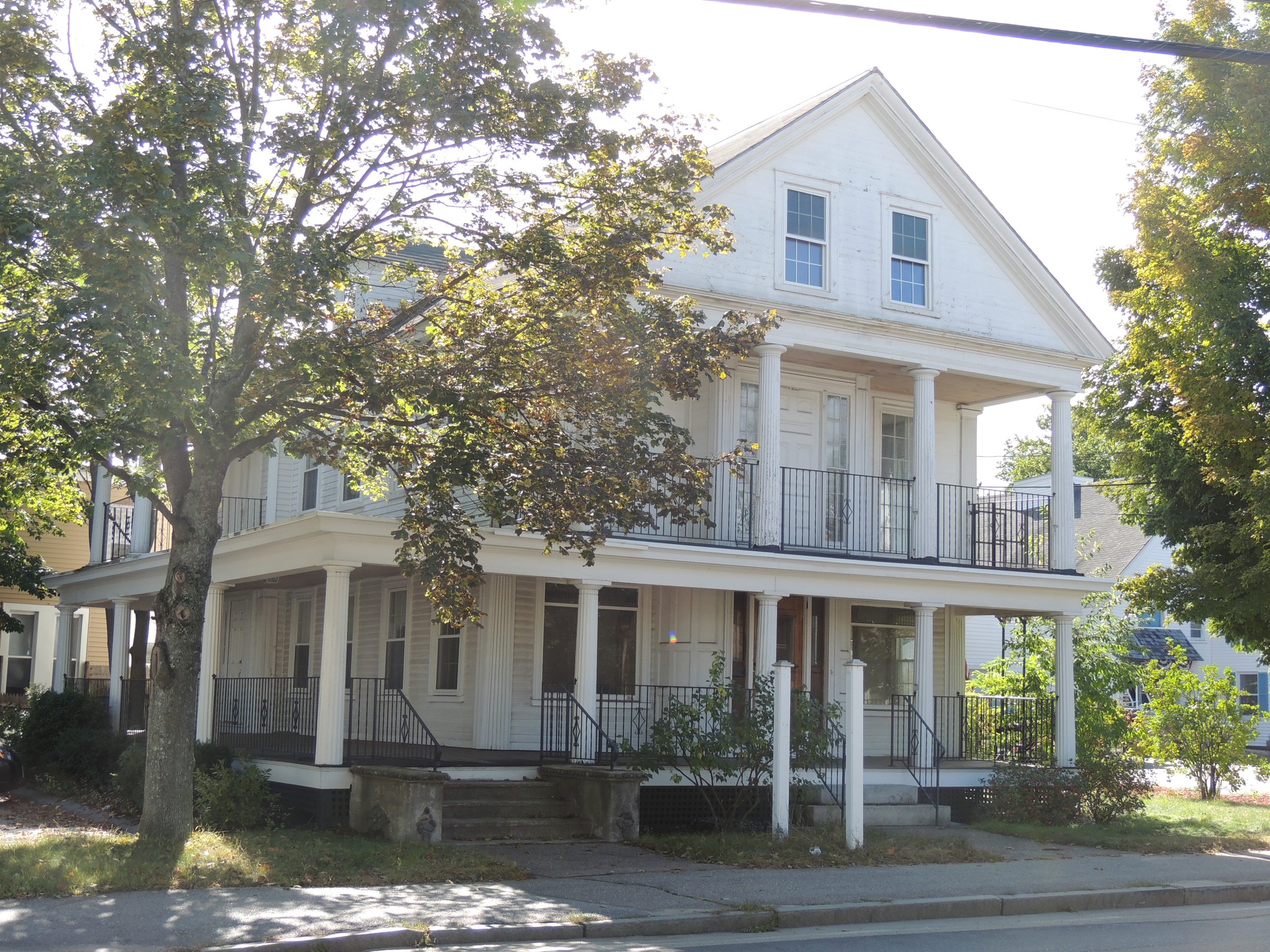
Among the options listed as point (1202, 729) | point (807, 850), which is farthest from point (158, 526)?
point (1202, 729)

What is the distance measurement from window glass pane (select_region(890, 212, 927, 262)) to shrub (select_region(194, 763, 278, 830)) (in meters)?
11.6

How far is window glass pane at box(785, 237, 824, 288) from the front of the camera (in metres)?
18.9

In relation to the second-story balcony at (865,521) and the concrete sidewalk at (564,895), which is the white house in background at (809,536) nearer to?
the second-story balcony at (865,521)

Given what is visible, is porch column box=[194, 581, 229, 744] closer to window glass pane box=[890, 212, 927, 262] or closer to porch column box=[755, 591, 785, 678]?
porch column box=[755, 591, 785, 678]

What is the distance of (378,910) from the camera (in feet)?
33.0

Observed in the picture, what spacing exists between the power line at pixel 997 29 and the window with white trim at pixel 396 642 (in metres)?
14.6

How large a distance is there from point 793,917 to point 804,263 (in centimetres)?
1070

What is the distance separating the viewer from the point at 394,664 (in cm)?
2080

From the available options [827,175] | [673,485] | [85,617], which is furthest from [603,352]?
[85,617]

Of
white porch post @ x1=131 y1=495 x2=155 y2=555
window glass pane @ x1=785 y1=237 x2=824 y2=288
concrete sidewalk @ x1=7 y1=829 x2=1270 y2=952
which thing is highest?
window glass pane @ x1=785 y1=237 x2=824 y2=288

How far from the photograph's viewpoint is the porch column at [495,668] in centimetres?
1794

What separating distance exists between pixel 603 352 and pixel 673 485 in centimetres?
152

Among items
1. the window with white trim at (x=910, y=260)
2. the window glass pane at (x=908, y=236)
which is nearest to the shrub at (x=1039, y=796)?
the window with white trim at (x=910, y=260)

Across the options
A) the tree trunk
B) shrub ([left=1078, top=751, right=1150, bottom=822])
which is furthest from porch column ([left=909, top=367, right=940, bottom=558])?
the tree trunk
